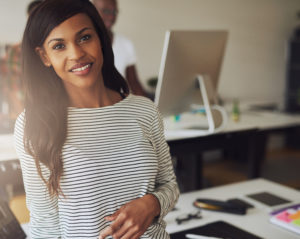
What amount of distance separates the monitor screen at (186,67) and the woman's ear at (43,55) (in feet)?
3.14

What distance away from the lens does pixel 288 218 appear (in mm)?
1186

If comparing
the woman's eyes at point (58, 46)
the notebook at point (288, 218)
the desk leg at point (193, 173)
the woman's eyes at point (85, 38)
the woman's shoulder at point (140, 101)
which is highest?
the woman's eyes at point (85, 38)

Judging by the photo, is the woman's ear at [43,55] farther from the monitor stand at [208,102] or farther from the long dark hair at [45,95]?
the monitor stand at [208,102]

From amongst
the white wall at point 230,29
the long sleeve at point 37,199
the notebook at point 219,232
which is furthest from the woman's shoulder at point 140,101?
the white wall at point 230,29

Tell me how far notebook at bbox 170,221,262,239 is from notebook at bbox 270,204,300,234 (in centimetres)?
13

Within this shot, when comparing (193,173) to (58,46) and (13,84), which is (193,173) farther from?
(58,46)

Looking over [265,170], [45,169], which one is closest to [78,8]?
[45,169]

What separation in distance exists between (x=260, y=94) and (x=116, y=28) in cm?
236

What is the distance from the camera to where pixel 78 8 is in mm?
829

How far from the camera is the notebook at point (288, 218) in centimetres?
→ 115

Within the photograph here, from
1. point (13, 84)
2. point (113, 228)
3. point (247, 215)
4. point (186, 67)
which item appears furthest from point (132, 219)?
point (13, 84)

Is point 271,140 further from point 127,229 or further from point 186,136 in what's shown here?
point 127,229

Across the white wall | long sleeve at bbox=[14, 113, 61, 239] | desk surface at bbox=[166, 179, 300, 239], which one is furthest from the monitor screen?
the white wall

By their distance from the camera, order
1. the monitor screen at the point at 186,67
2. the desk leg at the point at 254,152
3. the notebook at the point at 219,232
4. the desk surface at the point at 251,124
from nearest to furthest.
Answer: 1. the notebook at the point at 219,232
2. the monitor screen at the point at 186,67
3. the desk surface at the point at 251,124
4. the desk leg at the point at 254,152
